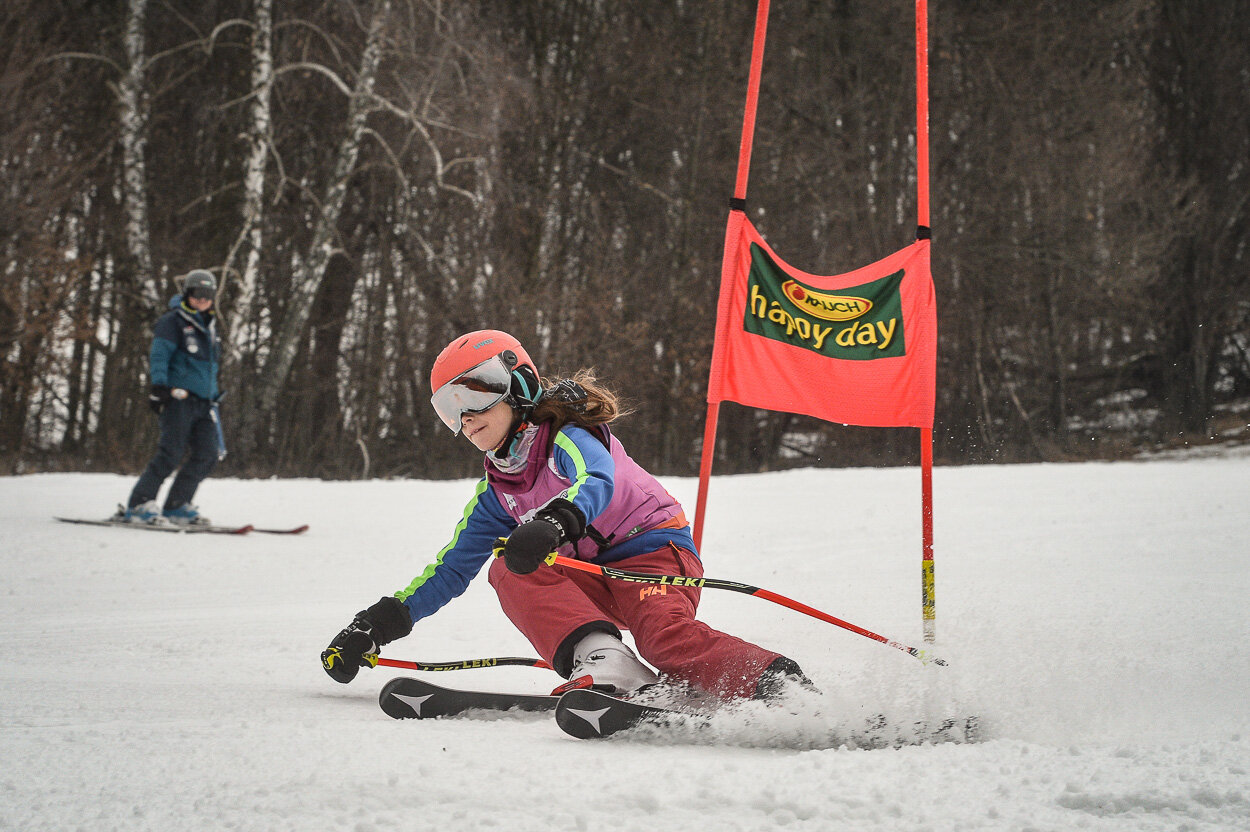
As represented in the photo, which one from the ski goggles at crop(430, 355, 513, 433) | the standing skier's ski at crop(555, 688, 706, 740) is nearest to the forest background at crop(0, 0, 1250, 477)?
the ski goggles at crop(430, 355, 513, 433)

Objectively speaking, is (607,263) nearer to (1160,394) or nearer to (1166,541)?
(1160,394)

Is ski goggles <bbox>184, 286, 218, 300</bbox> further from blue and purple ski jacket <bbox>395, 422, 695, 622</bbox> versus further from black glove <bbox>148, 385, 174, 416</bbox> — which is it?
blue and purple ski jacket <bbox>395, 422, 695, 622</bbox>

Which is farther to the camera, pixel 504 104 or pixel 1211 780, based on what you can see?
pixel 504 104

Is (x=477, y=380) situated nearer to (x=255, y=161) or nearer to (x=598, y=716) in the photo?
(x=598, y=716)

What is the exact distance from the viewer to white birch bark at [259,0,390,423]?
12.1 meters

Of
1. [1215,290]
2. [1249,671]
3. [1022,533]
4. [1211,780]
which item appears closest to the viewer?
[1211,780]

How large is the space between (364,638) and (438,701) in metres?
0.31

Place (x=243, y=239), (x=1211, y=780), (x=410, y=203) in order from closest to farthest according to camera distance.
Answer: (x=1211, y=780), (x=243, y=239), (x=410, y=203)

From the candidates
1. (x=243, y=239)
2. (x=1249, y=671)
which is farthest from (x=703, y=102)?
(x=1249, y=671)

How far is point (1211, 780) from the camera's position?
5.50 feet

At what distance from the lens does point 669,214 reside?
16.6m

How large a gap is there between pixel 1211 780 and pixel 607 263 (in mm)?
14267

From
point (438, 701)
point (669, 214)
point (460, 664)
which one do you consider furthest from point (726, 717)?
point (669, 214)

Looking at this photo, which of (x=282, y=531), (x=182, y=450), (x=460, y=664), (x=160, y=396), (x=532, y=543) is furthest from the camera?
(x=282, y=531)
